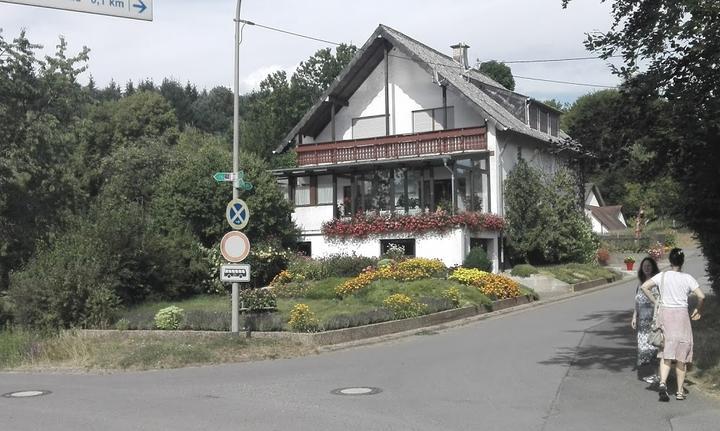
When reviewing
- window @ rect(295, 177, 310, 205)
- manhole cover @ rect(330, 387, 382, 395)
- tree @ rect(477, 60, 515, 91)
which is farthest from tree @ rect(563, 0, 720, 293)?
tree @ rect(477, 60, 515, 91)

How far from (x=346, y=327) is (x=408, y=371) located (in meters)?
4.41

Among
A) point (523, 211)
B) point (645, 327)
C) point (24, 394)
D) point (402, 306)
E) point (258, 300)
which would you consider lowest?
point (24, 394)

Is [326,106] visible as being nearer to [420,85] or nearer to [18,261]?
[420,85]

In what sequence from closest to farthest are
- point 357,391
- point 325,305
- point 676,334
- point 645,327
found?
point 676,334 < point 357,391 < point 645,327 < point 325,305

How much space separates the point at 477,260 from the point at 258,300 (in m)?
12.7

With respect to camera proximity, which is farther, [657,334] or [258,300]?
[258,300]

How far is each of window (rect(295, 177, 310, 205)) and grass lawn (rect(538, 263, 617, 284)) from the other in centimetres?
1144

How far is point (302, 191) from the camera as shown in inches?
1449

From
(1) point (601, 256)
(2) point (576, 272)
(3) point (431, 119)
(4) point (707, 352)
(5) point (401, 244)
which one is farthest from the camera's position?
(1) point (601, 256)

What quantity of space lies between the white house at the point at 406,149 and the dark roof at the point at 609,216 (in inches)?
1209

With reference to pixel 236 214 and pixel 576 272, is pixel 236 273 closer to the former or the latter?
pixel 236 214

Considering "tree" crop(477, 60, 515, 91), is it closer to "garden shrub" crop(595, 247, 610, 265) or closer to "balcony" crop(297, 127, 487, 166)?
"garden shrub" crop(595, 247, 610, 265)

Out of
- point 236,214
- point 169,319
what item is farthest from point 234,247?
point 169,319

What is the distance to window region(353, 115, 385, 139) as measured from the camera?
3656 cm
